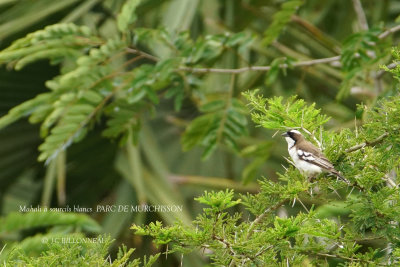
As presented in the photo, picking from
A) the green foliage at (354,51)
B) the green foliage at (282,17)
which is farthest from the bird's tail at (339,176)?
the green foliage at (282,17)

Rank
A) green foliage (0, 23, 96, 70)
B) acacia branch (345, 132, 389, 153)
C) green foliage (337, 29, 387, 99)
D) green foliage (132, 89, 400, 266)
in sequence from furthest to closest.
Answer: green foliage (337, 29, 387, 99), green foliage (0, 23, 96, 70), acacia branch (345, 132, 389, 153), green foliage (132, 89, 400, 266)

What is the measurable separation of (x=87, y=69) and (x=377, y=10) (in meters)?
2.48

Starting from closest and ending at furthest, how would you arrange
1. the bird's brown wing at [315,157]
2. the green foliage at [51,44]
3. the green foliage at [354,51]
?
the bird's brown wing at [315,157] < the green foliage at [51,44] < the green foliage at [354,51]

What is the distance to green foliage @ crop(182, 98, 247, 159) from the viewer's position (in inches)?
147

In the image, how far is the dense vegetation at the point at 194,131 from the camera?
1532 mm

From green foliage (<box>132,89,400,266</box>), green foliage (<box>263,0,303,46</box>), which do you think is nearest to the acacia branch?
green foliage (<box>132,89,400,266</box>)

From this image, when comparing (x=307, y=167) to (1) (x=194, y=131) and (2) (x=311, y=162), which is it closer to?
(2) (x=311, y=162)

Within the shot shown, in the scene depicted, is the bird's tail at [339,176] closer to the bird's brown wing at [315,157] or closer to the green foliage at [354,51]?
the bird's brown wing at [315,157]

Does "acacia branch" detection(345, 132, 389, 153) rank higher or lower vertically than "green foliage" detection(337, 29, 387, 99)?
higher

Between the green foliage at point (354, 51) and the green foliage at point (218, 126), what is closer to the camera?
the green foliage at point (354, 51)

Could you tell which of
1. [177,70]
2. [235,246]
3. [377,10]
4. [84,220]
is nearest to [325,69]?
[377,10]

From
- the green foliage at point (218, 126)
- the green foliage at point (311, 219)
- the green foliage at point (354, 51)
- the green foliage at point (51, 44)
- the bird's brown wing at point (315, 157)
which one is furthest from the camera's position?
the green foliage at point (218, 126)

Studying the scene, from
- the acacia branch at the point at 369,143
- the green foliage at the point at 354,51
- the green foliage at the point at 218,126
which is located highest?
the acacia branch at the point at 369,143

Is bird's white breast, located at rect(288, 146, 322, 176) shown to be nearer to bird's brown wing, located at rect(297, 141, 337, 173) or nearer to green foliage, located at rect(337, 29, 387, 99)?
bird's brown wing, located at rect(297, 141, 337, 173)
